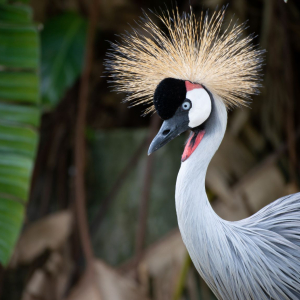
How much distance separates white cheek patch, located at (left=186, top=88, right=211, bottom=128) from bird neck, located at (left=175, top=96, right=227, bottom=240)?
0.03 m

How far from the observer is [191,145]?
0.93m

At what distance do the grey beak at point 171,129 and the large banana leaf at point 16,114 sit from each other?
86cm

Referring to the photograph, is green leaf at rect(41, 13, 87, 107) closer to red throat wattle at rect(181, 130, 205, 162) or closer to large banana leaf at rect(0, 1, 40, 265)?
large banana leaf at rect(0, 1, 40, 265)

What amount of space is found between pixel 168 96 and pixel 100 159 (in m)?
1.92

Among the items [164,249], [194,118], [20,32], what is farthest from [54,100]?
[194,118]

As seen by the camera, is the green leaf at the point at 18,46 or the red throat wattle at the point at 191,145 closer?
the red throat wattle at the point at 191,145

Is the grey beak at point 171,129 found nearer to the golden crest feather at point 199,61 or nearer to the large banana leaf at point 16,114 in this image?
the golden crest feather at point 199,61

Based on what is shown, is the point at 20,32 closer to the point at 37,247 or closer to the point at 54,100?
the point at 54,100

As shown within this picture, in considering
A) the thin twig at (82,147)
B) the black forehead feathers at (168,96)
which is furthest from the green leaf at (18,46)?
the black forehead feathers at (168,96)

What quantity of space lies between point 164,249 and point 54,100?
2.80 feet

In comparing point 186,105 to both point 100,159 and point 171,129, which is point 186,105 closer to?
point 171,129

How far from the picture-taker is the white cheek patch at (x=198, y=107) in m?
0.90

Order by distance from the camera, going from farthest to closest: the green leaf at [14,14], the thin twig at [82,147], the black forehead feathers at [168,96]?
the thin twig at [82,147], the green leaf at [14,14], the black forehead feathers at [168,96]

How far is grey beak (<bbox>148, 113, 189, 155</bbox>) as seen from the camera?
886mm
